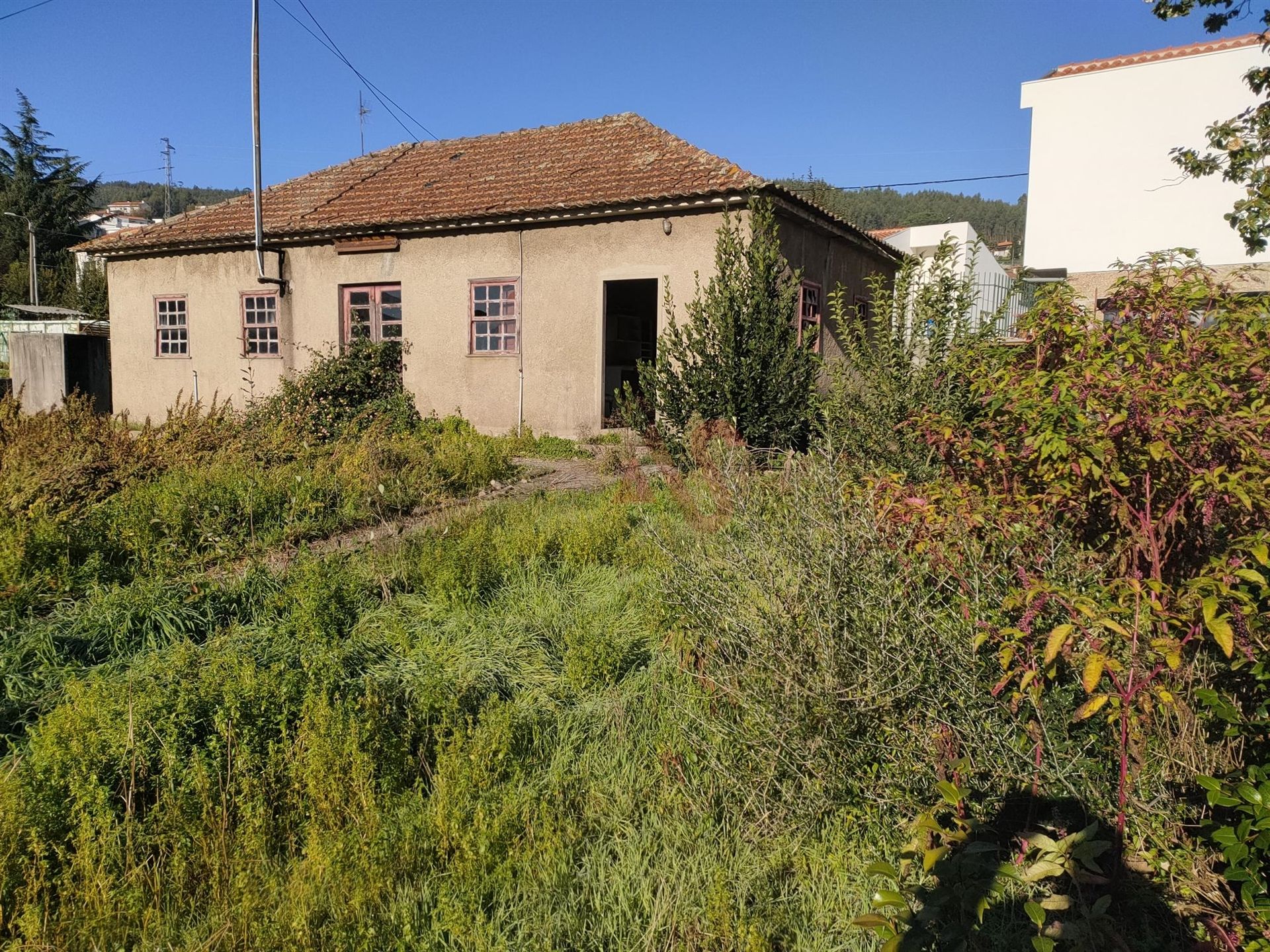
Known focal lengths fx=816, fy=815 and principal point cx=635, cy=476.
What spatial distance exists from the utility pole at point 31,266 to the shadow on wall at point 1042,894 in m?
50.2

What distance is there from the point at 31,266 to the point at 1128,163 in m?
48.9

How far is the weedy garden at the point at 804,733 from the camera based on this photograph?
2.38m

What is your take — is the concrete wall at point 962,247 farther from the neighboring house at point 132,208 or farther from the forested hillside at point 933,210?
the neighboring house at point 132,208

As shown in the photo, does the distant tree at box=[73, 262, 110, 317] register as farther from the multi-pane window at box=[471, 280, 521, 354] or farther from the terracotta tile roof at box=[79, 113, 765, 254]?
the multi-pane window at box=[471, 280, 521, 354]

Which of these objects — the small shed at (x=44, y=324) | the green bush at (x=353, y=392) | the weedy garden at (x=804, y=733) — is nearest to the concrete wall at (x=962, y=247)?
the green bush at (x=353, y=392)

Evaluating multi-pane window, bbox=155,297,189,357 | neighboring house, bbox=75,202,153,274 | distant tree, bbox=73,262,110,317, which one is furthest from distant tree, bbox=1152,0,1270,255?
distant tree, bbox=73,262,110,317

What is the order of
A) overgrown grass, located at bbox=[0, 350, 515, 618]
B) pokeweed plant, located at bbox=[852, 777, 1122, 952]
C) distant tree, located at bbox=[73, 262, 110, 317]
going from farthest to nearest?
distant tree, located at bbox=[73, 262, 110, 317]
overgrown grass, located at bbox=[0, 350, 515, 618]
pokeweed plant, located at bbox=[852, 777, 1122, 952]

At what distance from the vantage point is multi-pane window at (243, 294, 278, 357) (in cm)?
1503

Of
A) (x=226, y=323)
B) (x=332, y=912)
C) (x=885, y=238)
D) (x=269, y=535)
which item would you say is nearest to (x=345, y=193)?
(x=226, y=323)

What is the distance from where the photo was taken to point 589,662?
401 cm

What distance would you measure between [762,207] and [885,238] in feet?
59.6

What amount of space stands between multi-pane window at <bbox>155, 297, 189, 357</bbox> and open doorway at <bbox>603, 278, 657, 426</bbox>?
8.47 m

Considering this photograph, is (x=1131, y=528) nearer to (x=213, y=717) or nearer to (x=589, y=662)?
(x=589, y=662)

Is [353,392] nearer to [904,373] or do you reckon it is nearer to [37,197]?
[904,373]
